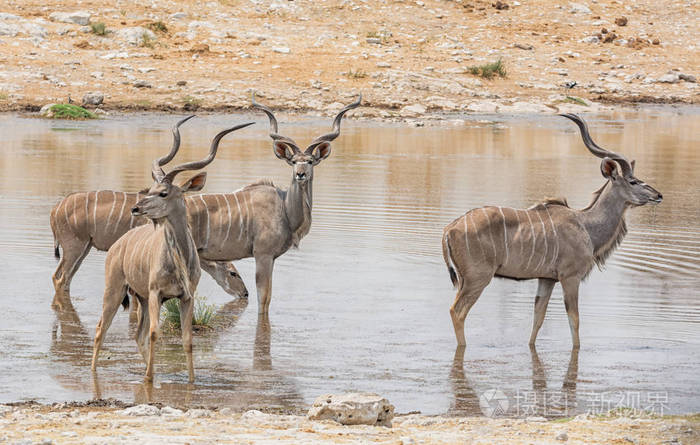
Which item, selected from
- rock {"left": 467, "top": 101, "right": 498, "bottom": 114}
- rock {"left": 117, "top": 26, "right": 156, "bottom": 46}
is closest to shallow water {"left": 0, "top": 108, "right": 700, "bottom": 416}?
rock {"left": 467, "top": 101, "right": 498, "bottom": 114}

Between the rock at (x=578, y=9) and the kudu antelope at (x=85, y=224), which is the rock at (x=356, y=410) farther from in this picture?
the rock at (x=578, y=9)

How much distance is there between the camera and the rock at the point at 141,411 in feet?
19.8

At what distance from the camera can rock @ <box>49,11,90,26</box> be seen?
93.1ft

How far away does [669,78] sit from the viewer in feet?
103

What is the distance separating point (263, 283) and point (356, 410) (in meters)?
3.53

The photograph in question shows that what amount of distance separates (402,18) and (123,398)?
2662 centimetres

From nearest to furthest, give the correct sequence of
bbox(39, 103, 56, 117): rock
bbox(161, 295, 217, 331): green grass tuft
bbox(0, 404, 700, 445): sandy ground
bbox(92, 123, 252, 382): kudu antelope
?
1. bbox(0, 404, 700, 445): sandy ground
2. bbox(92, 123, 252, 382): kudu antelope
3. bbox(161, 295, 217, 331): green grass tuft
4. bbox(39, 103, 56, 117): rock

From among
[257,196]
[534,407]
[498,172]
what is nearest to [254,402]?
[534,407]

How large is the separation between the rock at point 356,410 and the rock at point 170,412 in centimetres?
66

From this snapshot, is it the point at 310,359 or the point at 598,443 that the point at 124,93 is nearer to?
the point at 310,359

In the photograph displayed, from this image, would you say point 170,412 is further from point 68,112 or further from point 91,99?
point 91,99

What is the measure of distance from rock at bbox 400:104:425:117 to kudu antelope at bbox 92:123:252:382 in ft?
59.4

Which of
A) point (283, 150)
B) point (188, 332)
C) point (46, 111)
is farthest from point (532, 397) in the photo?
point (46, 111)

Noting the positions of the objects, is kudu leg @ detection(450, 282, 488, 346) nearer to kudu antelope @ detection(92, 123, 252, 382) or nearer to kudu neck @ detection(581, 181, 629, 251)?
kudu neck @ detection(581, 181, 629, 251)
